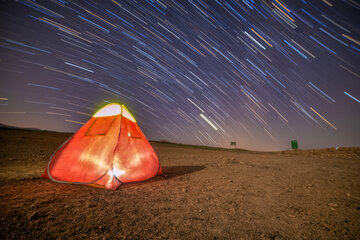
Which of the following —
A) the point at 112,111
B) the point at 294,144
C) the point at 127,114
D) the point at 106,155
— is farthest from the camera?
the point at 294,144

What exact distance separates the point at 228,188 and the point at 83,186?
13.3 ft

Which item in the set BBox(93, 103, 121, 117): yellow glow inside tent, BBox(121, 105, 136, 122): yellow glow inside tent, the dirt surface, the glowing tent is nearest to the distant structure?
the dirt surface

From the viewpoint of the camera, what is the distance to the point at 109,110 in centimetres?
533

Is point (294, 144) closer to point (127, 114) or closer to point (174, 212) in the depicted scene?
point (127, 114)

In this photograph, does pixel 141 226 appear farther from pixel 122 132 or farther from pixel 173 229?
pixel 122 132

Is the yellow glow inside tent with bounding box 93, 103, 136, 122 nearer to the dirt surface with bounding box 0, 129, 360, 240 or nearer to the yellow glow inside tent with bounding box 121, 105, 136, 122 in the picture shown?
the yellow glow inside tent with bounding box 121, 105, 136, 122

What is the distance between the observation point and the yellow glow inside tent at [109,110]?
522 centimetres

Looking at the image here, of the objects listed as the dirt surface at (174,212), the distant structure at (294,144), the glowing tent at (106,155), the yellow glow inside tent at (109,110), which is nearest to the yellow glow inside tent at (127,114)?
the glowing tent at (106,155)

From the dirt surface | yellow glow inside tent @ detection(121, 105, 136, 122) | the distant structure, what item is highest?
yellow glow inside tent @ detection(121, 105, 136, 122)

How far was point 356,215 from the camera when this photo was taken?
2.72 metres

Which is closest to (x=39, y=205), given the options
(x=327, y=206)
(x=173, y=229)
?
(x=173, y=229)

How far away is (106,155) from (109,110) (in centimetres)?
180

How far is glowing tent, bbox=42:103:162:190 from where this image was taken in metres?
4.10

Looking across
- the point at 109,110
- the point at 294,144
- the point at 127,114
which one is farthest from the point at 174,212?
the point at 294,144
